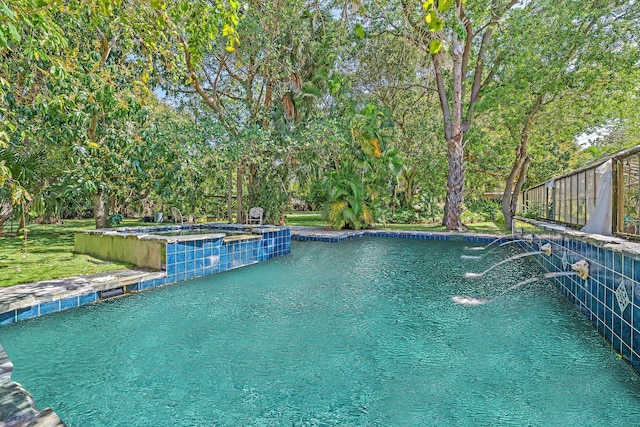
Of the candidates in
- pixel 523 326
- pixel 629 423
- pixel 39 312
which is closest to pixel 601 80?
pixel 523 326

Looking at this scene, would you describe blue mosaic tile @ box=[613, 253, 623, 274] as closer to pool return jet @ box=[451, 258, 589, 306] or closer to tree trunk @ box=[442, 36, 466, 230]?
pool return jet @ box=[451, 258, 589, 306]

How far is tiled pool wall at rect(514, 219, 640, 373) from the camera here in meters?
3.00

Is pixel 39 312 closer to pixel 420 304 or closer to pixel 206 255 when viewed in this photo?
pixel 206 255

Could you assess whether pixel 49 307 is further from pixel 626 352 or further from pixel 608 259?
pixel 608 259

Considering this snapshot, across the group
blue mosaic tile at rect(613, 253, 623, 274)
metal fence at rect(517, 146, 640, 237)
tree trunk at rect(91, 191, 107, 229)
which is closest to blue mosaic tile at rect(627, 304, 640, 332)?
blue mosaic tile at rect(613, 253, 623, 274)

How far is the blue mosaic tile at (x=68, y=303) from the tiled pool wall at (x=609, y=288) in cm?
596

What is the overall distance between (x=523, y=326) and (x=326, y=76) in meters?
12.5

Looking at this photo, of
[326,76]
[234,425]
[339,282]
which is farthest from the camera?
[326,76]

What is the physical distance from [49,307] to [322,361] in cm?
349

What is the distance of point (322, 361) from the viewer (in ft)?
10.6

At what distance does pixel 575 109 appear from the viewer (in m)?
13.4

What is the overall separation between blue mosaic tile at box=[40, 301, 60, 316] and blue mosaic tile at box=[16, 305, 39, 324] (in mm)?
64

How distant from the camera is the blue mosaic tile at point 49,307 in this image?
14.2 feet

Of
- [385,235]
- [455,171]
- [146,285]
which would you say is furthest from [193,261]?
[455,171]
